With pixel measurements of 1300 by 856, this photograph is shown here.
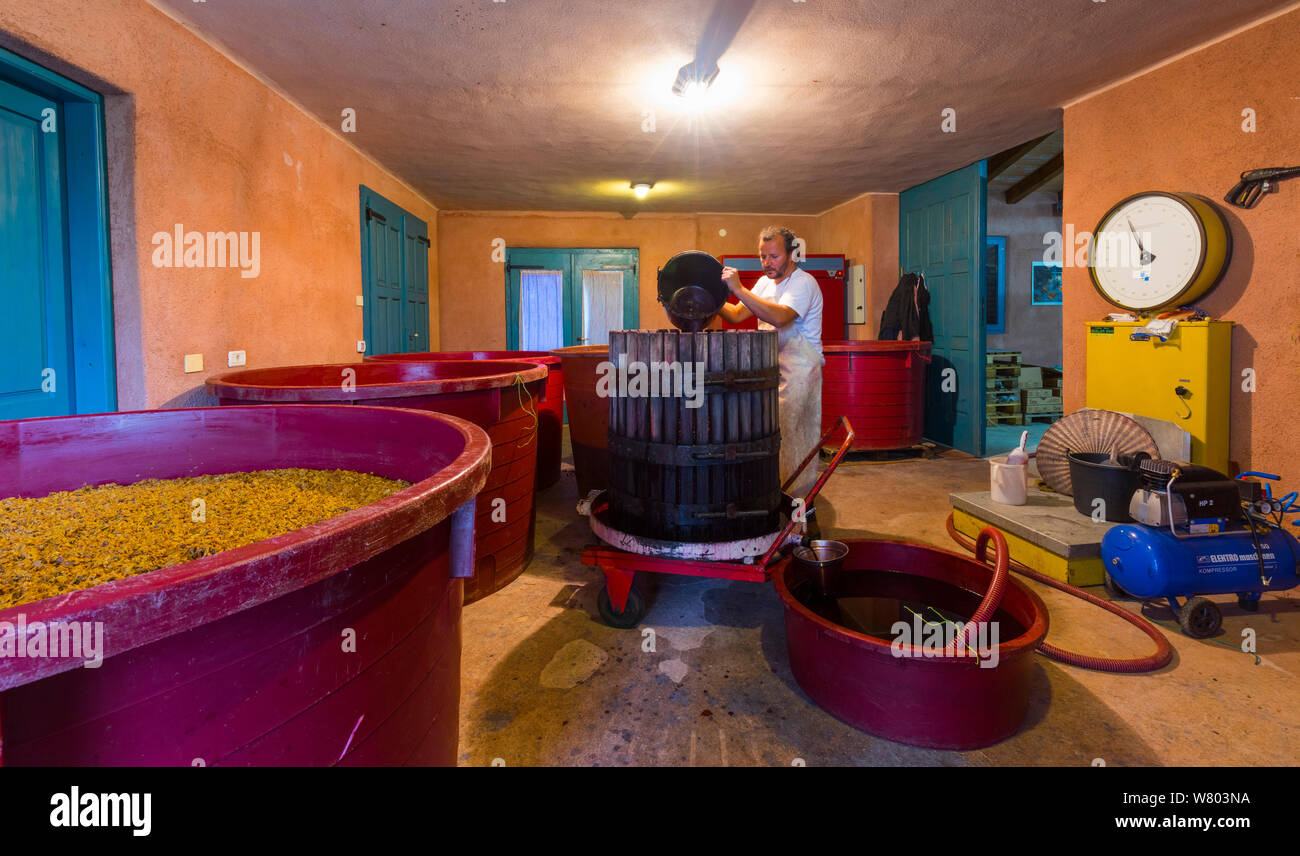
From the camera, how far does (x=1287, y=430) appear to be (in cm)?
347

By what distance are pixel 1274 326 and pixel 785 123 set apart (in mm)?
3439

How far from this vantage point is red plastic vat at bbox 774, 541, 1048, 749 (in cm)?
182

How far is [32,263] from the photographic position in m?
2.70

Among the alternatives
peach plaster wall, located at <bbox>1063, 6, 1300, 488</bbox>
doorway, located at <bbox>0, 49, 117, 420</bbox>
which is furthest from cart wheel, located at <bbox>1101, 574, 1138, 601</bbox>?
doorway, located at <bbox>0, 49, 117, 420</bbox>

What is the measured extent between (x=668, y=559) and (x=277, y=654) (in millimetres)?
1873

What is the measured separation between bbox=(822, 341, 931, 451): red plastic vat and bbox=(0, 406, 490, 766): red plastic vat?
18.4 feet

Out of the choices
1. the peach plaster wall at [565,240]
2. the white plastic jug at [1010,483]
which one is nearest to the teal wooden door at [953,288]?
the peach plaster wall at [565,240]

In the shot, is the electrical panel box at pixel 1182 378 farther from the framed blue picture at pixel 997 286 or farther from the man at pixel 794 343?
the framed blue picture at pixel 997 286

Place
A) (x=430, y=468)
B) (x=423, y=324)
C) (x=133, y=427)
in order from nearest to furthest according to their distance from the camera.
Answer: (x=430, y=468), (x=133, y=427), (x=423, y=324)

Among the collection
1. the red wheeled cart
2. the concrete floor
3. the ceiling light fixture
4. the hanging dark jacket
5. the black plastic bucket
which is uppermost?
the ceiling light fixture

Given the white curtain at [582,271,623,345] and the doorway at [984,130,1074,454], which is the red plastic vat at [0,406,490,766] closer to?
the white curtain at [582,271,623,345]

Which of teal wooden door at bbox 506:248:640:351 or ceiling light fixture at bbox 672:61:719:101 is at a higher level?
ceiling light fixture at bbox 672:61:719:101
